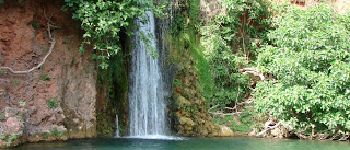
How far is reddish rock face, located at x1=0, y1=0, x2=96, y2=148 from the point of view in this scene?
13500mm

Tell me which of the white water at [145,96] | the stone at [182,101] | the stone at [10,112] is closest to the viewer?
the stone at [10,112]

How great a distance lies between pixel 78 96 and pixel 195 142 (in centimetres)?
368

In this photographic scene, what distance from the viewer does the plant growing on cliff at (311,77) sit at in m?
16.2

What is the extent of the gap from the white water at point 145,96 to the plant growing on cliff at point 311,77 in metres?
3.51

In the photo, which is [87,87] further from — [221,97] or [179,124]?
[221,97]

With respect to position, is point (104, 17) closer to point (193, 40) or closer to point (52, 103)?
point (52, 103)

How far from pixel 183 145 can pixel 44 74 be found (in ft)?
14.1

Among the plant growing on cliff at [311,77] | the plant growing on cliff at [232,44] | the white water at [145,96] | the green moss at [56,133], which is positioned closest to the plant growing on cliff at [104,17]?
the green moss at [56,133]

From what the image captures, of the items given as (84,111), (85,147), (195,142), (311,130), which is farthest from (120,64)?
(311,130)

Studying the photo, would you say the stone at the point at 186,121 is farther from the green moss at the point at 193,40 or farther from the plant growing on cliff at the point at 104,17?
the plant growing on cliff at the point at 104,17

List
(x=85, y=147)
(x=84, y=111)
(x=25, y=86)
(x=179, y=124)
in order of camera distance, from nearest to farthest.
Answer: (x=85, y=147)
(x=25, y=86)
(x=84, y=111)
(x=179, y=124)

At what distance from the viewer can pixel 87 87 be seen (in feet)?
48.9

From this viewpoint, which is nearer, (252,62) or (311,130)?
(311,130)

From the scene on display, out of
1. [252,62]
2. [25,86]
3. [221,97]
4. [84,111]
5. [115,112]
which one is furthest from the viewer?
[252,62]
